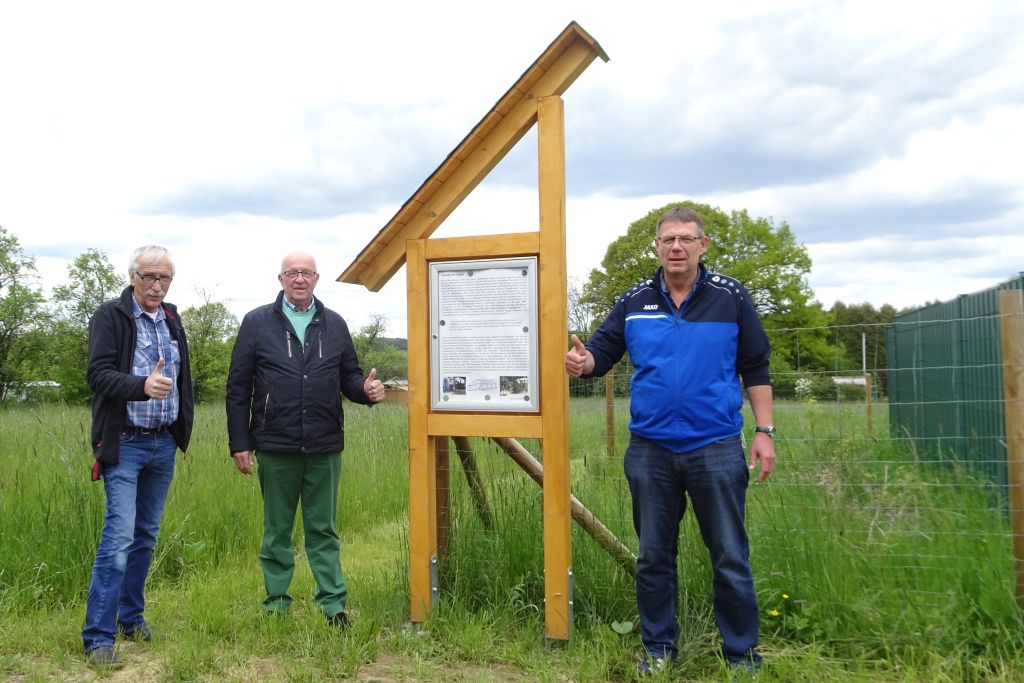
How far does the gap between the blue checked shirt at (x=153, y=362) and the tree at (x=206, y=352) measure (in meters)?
25.4

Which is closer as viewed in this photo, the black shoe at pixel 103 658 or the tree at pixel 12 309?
the black shoe at pixel 103 658

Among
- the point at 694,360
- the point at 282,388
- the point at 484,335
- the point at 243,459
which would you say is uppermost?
the point at 484,335

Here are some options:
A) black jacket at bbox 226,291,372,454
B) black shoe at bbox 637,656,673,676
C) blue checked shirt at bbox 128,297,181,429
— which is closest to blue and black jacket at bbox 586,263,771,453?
black shoe at bbox 637,656,673,676

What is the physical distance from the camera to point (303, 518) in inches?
168

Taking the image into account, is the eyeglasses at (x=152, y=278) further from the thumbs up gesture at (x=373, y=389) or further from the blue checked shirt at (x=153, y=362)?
the thumbs up gesture at (x=373, y=389)

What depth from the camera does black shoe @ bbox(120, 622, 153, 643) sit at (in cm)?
407

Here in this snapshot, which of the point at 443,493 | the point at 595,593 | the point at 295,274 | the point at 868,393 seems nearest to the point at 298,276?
the point at 295,274

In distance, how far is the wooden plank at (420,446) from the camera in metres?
4.18

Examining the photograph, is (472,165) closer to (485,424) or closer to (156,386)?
(485,424)

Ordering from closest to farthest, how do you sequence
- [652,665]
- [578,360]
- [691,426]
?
[691,426]
[652,665]
[578,360]

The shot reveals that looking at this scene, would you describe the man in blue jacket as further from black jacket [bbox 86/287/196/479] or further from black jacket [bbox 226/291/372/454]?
black jacket [bbox 86/287/196/479]

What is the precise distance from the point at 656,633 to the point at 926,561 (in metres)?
1.42

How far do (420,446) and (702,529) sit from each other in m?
1.57

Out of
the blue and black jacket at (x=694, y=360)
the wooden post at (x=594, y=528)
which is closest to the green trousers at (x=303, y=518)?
the wooden post at (x=594, y=528)
